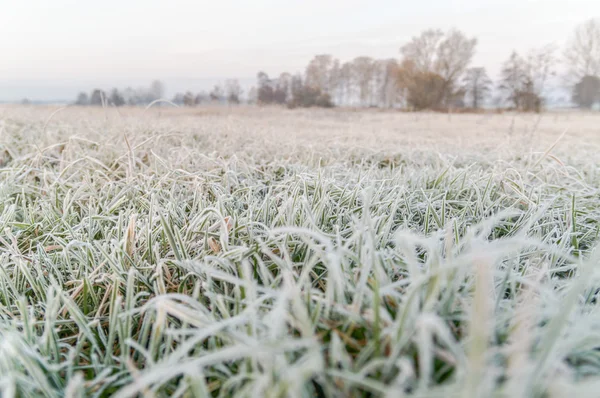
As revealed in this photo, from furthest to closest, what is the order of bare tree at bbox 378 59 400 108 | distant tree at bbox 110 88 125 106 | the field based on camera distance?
bare tree at bbox 378 59 400 108, distant tree at bbox 110 88 125 106, the field

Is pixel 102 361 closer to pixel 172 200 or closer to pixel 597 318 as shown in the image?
pixel 172 200

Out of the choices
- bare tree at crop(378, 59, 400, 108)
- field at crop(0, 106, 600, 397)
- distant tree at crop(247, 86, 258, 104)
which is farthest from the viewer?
bare tree at crop(378, 59, 400, 108)

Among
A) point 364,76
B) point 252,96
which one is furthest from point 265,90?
point 364,76

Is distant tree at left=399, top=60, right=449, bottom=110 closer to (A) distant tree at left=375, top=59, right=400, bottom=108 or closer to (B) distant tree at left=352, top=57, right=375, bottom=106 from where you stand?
(A) distant tree at left=375, top=59, right=400, bottom=108

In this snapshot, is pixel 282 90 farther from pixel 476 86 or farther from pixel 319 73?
pixel 476 86

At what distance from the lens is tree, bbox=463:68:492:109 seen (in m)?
17.2

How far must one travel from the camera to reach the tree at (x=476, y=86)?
56.4ft

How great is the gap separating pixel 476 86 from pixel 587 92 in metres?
4.89

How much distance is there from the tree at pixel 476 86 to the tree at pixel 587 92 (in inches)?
152

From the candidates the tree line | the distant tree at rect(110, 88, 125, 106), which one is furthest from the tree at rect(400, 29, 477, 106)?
the distant tree at rect(110, 88, 125, 106)

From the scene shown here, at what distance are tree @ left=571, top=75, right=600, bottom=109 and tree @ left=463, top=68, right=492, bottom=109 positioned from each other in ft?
12.7

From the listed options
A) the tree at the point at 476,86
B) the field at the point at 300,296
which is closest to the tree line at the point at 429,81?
the tree at the point at 476,86

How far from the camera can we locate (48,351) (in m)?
0.58

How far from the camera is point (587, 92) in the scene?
44.2ft
